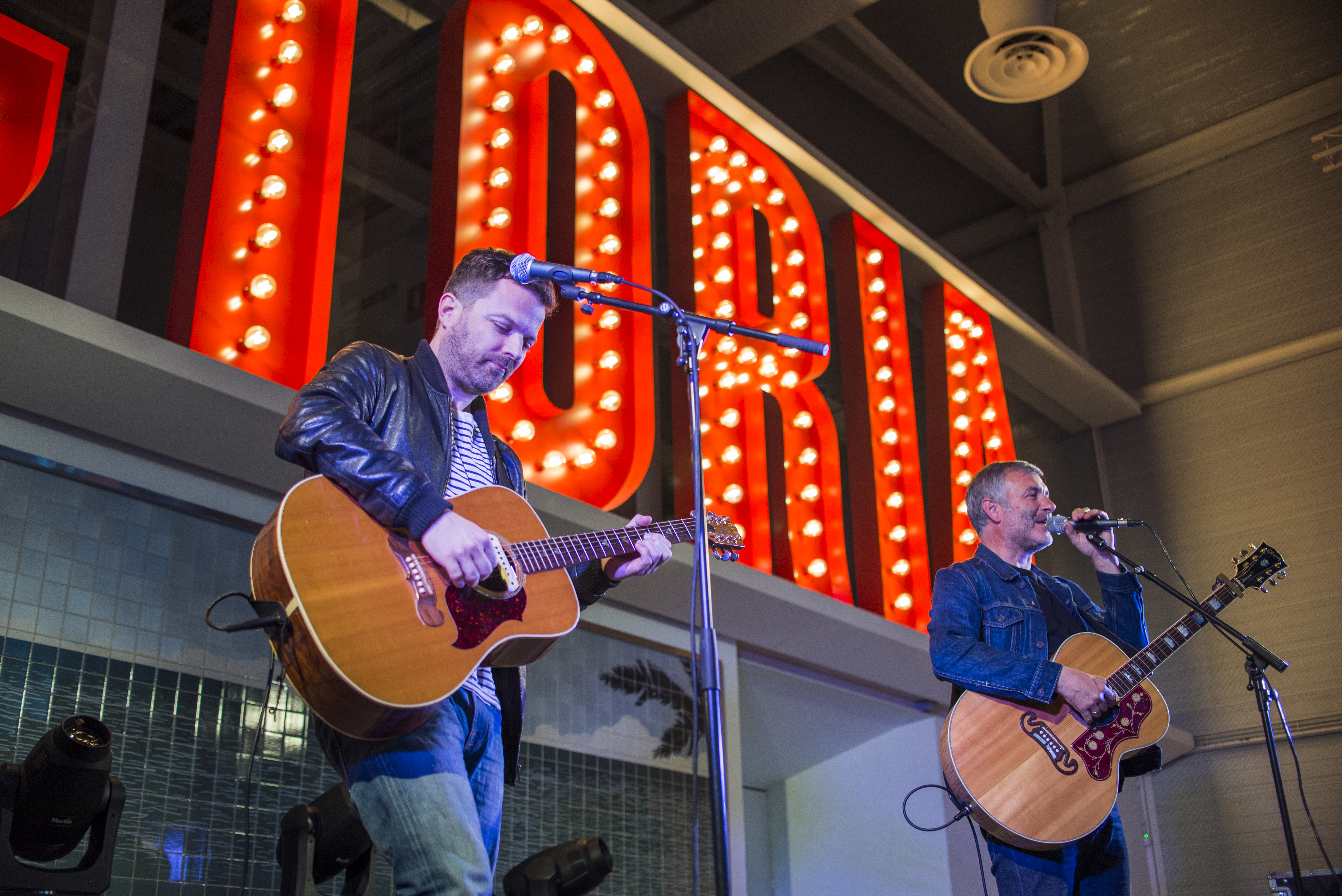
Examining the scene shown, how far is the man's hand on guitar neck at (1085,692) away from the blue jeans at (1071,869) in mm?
311

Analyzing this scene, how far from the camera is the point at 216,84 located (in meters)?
4.11

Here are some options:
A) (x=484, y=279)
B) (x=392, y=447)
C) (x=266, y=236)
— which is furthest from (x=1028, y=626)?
(x=266, y=236)

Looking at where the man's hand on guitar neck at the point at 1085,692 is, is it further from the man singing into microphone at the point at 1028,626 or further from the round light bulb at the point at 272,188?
the round light bulb at the point at 272,188

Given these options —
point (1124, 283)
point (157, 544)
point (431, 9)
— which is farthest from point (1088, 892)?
point (1124, 283)

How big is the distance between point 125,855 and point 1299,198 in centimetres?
1015

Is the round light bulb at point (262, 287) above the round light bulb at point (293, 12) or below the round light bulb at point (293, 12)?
below

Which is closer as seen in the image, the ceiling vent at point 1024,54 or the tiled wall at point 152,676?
the tiled wall at point 152,676

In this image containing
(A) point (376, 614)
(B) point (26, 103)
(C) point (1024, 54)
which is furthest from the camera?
(C) point (1024, 54)

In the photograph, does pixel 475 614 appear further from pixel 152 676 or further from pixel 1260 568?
pixel 1260 568

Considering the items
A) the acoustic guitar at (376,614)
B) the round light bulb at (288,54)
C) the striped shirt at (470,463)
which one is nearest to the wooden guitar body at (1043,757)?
the acoustic guitar at (376,614)

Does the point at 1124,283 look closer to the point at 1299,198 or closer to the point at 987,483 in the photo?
the point at 1299,198

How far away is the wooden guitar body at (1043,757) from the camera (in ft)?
10.6

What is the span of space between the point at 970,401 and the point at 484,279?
18.1 ft

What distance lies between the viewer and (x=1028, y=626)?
3559 millimetres
